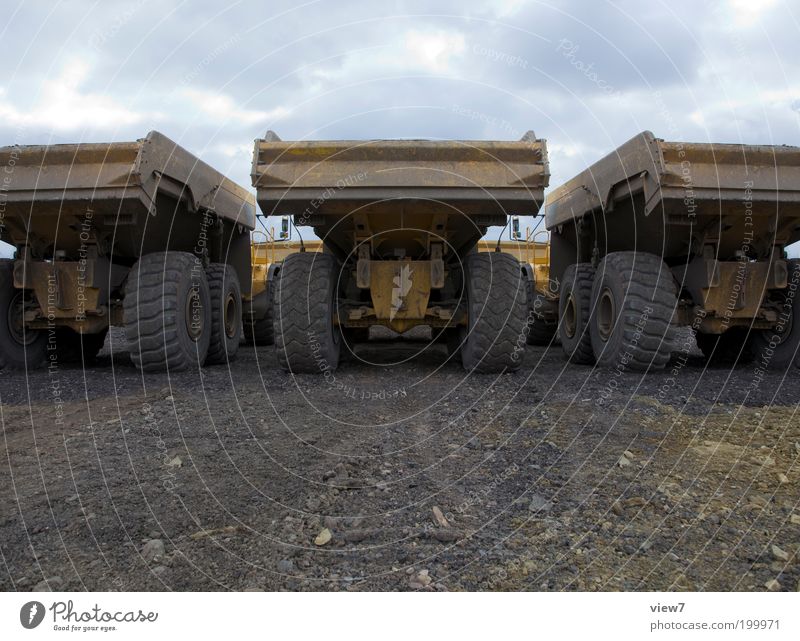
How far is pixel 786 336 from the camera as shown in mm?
6086

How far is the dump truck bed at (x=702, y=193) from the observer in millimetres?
5074

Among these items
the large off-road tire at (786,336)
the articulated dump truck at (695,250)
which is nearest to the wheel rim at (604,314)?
the articulated dump truck at (695,250)

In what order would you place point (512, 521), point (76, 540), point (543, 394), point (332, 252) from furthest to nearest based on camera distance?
point (332, 252), point (543, 394), point (512, 521), point (76, 540)

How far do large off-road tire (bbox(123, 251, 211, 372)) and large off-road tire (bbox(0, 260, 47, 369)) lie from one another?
4.08ft

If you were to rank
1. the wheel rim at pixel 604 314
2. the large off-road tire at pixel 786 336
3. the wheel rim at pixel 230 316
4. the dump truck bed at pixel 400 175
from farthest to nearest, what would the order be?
the wheel rim at pixel 230 316 → the wheel rim at pixel 604 314 → the large off-road tire at pixel 786 336 → the dump truck bed at pixel 400 175

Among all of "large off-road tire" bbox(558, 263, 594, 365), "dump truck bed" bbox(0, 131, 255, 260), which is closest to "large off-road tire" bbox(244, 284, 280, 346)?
"dump truck bed" bbox(0, 131, 255, 260)

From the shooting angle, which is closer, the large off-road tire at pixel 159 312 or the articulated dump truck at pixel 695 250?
the articulated dump truck at pixel 695 250

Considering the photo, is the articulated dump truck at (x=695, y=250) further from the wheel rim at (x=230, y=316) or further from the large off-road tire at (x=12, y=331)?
the large off-road tire at (x=12, y=331)

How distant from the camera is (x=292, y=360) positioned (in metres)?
5.70

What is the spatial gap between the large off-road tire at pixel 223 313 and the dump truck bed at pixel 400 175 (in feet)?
7.04

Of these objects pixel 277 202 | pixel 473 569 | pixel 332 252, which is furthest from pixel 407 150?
pixel 473 569

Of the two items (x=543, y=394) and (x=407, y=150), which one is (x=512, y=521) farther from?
(x=407, y=150)

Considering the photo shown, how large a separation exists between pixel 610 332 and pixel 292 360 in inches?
114

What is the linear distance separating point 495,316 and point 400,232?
3.76 ft
